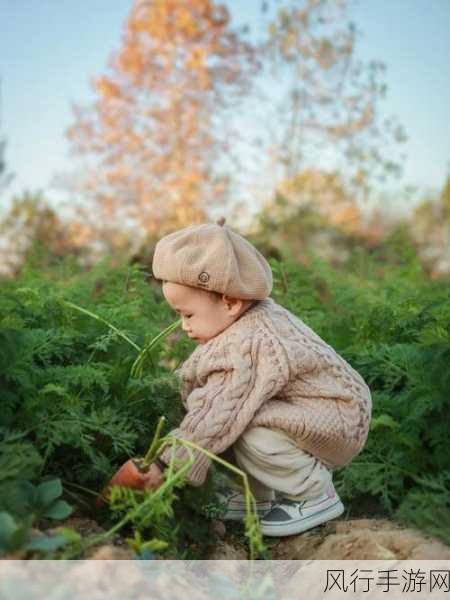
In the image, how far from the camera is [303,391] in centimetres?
306

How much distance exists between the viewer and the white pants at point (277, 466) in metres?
3.01

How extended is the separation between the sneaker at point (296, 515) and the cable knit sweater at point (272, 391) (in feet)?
0.61

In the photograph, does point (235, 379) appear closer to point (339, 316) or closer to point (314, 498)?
point (314, 498)

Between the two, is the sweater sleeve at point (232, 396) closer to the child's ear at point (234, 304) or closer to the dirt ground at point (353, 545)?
the child's ear at point (234, 304)

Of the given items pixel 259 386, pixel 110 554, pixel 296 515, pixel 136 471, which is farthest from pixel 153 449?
pixel 296 515

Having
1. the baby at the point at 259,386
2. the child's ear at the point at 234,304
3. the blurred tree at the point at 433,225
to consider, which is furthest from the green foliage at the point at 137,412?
the blurred tree at the point at 433,225

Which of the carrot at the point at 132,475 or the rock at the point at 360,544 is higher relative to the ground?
the carrot at the point at 132,475

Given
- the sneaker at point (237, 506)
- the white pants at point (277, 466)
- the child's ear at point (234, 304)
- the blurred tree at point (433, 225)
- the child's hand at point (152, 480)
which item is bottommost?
the blurred tree at point (433, 225)

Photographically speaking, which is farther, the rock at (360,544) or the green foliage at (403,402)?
the green foliage at (403,402)

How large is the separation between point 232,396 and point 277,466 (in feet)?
1.25

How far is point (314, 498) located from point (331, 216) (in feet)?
52.7

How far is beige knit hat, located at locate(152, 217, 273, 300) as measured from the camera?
2.98 metres

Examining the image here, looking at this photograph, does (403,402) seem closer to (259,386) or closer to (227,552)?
(259,386)

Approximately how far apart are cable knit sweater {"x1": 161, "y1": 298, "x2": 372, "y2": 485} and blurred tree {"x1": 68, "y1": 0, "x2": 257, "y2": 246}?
20068 millimetres
